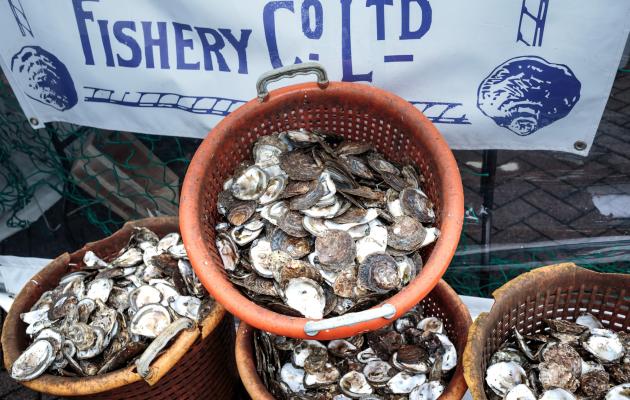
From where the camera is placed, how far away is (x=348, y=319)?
1608mm

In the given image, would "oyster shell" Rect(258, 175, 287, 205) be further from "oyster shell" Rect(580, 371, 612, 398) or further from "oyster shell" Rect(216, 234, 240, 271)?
"oyster shell" Rect(580, 371, 612, 398)

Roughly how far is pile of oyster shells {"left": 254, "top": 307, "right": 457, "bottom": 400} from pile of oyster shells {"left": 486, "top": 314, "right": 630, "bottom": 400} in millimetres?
205

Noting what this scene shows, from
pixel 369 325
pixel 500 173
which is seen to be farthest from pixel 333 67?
pixel 500 173

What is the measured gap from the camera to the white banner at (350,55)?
2219 mm

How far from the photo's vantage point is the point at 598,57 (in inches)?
86.4

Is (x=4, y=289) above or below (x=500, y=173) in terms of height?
below

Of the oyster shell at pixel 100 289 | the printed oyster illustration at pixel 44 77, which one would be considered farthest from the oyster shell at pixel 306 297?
the printed oyster illustration at pixel 44 77

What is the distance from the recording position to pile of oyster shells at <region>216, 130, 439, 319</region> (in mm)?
1900

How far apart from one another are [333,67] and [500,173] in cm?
159

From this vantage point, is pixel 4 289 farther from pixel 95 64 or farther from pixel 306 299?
pixel 306 299

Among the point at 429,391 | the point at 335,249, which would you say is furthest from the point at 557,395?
the point at 335,249

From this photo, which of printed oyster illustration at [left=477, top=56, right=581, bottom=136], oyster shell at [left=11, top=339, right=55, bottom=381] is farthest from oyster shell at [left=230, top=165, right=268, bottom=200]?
printed oyster illustration at [left=477, top=56, right=581, bottom=136]

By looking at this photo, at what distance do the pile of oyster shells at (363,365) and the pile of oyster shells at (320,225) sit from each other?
356mm

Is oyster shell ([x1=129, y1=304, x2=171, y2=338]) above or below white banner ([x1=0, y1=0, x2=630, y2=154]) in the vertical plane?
below
